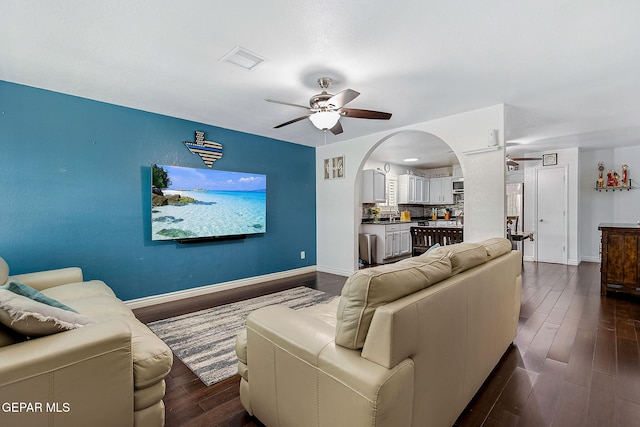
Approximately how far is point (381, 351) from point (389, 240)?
570 cm

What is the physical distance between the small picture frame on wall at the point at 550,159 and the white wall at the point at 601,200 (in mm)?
762

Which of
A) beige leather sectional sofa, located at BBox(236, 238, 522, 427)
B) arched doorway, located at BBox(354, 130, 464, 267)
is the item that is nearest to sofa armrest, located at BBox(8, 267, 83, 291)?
beige leather sectional sofa, located at BBox(236, 238, 522, 427)

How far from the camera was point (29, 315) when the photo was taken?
1.25 m

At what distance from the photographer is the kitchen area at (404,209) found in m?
6.43

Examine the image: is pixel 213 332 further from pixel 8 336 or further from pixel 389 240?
pixel 389 240

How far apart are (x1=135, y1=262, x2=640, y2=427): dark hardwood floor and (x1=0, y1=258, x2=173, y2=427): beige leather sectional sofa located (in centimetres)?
43

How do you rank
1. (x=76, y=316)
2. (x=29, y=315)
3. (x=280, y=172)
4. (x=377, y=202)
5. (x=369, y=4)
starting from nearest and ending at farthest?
(x=29, y=315) → (x=76, y=316) → (x=369, y=4) → (x=280, y=172) → (x=377, y=202)

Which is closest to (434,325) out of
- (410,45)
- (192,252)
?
(410,45)

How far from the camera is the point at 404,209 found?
8.63 m

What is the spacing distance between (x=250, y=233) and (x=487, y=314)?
3.52 m

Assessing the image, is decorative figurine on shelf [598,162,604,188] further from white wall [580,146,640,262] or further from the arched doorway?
the arched doorway

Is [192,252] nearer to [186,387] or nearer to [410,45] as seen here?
[186,387]
